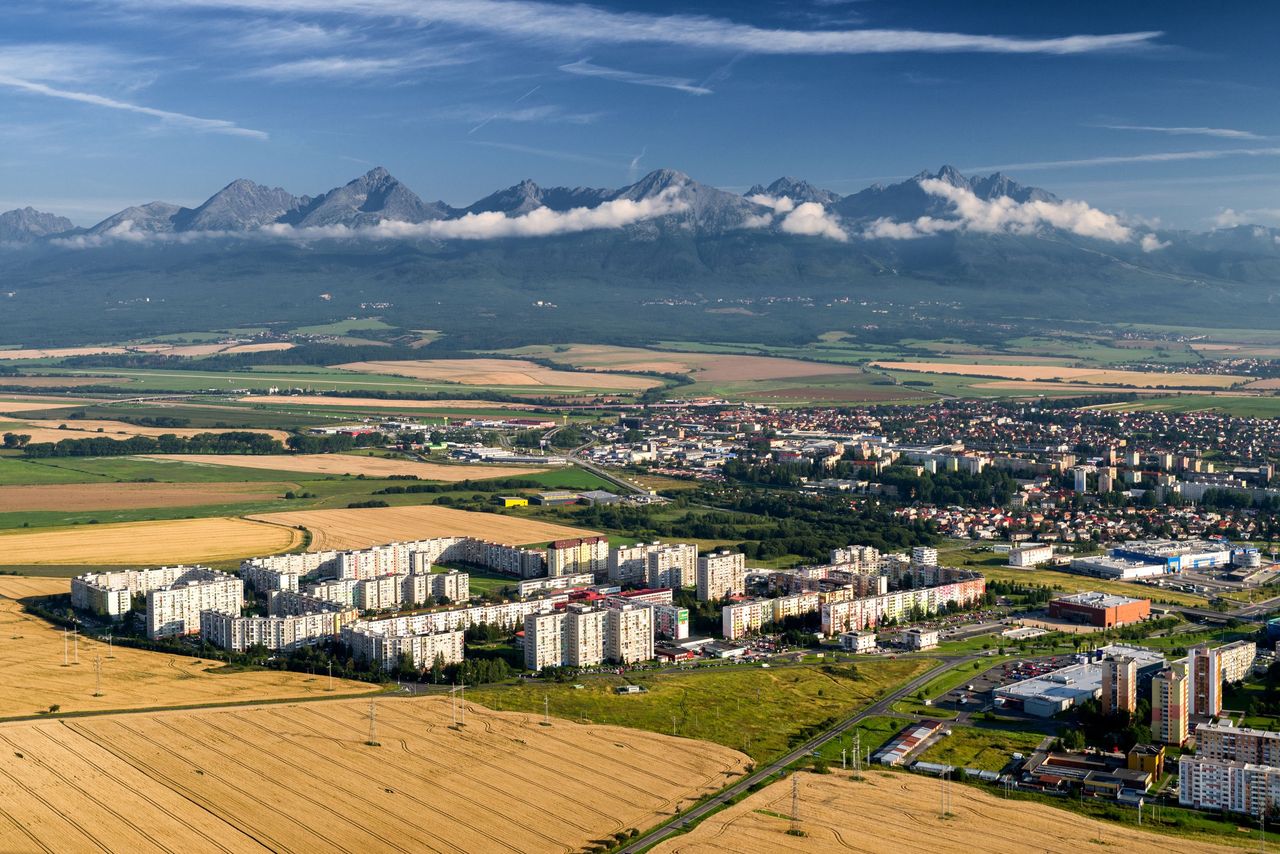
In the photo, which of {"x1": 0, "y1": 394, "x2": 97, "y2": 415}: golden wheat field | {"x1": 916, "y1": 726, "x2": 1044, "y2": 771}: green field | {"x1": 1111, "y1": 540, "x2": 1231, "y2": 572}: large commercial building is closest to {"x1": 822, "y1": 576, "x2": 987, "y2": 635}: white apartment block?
{"x1": 1111, "y1": 540, "x2": 1231, "y2": 572}: large commercial building

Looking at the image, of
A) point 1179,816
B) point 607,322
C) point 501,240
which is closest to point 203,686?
point 1179,816

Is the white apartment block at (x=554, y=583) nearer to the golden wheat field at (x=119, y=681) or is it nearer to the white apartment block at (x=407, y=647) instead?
the white apartment block at (x=407, y=647)

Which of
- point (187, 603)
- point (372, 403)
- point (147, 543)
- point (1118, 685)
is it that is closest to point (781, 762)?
point (1118, 685)

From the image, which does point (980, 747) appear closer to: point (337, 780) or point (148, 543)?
point (337, 780)

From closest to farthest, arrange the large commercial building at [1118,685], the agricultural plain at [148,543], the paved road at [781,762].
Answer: the paved road at [781,762]
the large commercial building at [1118,685]
the agricultural plain at [148,543]

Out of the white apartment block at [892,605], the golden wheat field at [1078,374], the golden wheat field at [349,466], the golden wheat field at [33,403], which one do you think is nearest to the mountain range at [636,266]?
the golden wheat field at [1078,374]

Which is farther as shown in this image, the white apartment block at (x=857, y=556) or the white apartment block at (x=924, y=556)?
the white apartment block at (x=924, y=556)
